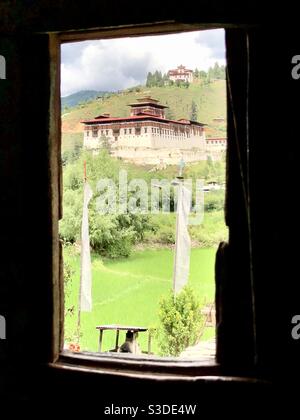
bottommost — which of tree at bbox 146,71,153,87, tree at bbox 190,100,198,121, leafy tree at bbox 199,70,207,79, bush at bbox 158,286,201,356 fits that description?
bush at bbox 158,286,201,356

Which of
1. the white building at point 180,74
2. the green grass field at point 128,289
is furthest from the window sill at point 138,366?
the white building at point 180,74

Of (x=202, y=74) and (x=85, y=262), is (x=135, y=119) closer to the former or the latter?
(x=202, y=74)

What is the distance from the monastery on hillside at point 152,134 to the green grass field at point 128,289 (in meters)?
0.58

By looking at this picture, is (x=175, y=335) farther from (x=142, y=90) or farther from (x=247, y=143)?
(x=247, y=143)

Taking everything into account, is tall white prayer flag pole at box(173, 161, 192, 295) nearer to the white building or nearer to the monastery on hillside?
the monastery on hillside

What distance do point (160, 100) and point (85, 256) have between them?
110 cm

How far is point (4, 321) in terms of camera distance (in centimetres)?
206

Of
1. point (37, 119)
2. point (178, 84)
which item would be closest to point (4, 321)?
point (37, 119)

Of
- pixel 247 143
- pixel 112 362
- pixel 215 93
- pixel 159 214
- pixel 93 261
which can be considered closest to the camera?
pixel 247 143

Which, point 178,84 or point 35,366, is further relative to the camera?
point 178,84

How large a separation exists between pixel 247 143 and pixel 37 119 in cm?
76

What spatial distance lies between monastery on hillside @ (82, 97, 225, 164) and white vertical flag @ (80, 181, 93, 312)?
385mm

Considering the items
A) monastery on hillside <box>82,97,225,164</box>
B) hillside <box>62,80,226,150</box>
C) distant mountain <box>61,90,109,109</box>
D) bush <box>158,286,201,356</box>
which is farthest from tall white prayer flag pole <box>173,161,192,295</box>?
distant mountain <box>61,90,109,109</box>

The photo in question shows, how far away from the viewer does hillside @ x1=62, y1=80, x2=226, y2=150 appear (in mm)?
3080
